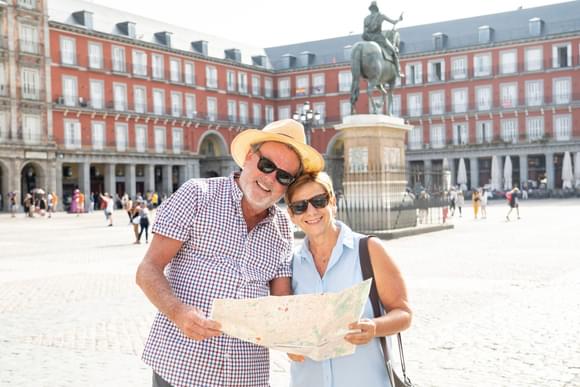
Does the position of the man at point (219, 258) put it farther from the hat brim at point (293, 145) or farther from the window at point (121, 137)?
the window at point (121, 137)

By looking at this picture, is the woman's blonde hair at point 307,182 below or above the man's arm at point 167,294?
above

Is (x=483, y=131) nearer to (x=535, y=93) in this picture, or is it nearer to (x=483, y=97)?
(x=483, y=97)

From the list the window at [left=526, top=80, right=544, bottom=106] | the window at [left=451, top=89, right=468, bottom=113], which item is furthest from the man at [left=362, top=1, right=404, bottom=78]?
the window at [left=451, top=89, right=468, bottom=113]

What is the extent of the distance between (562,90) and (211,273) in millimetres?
57528

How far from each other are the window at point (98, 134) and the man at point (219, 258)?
49.2 metres

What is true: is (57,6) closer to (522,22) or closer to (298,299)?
(522,22)

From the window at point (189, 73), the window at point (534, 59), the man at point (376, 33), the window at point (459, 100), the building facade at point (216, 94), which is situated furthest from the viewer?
the window at point (459, 100)

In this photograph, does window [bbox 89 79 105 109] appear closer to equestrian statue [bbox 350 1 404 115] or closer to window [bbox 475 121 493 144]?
window [bbox 475 121 493 144]

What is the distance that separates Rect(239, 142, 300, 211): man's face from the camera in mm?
2814

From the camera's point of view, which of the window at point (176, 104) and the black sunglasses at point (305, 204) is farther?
the window at point (176, 104)

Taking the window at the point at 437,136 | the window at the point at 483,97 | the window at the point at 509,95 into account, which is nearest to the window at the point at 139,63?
the window at the point at 437,136

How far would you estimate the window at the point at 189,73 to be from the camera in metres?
57.6

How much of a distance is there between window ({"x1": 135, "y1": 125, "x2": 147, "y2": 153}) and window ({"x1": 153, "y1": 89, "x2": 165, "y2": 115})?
197 cm

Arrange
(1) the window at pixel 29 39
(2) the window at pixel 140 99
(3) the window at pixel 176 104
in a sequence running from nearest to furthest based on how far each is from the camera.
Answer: (1) the window at pixel 29 39, (2) the window at pixel 140 99, (3) the window at pixel 176 104
